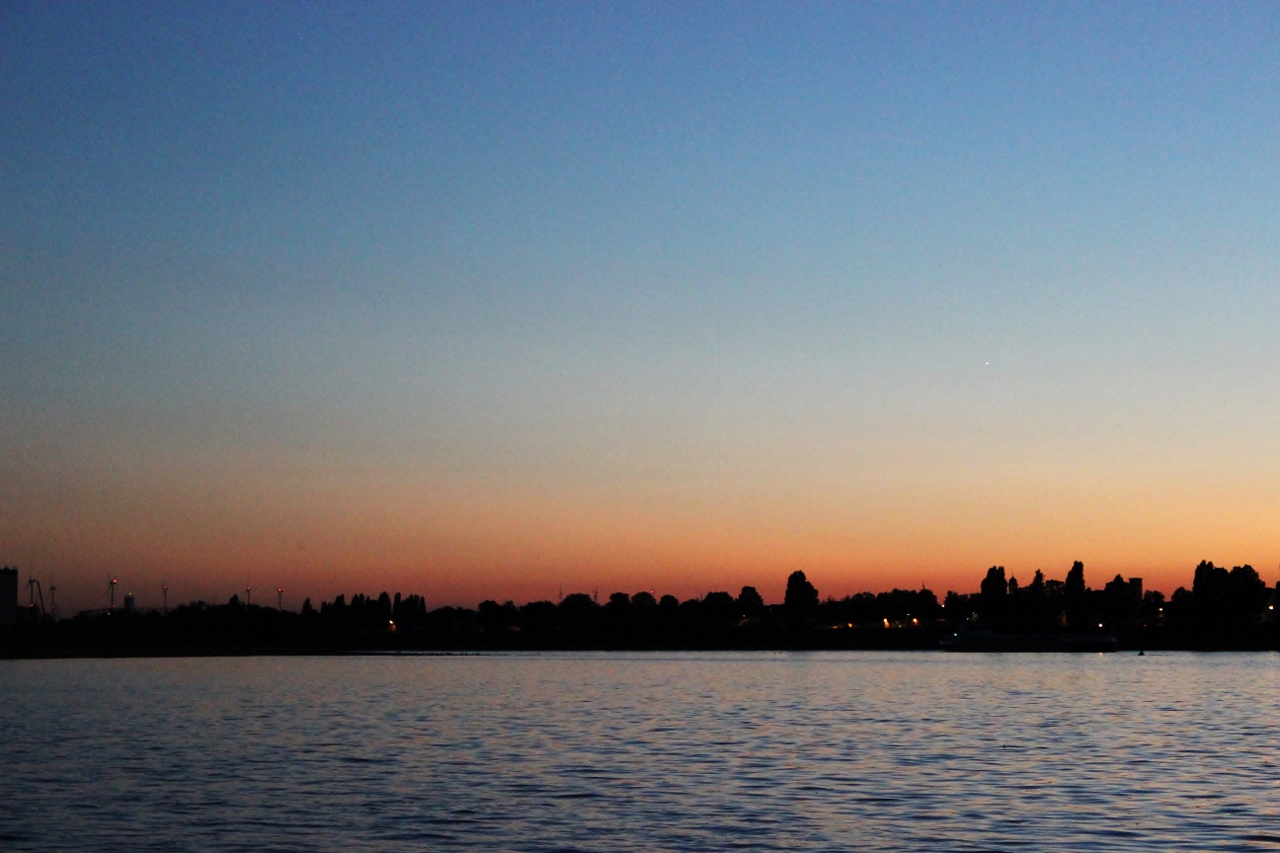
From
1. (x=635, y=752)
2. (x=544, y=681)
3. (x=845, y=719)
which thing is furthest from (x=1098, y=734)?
(x=544, y=681)

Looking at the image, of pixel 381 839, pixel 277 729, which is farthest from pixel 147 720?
pixel 381 839

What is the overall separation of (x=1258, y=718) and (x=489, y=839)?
2511 inches

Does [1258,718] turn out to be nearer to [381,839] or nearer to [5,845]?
[381,839]

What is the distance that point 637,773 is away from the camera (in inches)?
2135

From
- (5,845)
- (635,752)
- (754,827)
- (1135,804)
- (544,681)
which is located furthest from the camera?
(544,681)

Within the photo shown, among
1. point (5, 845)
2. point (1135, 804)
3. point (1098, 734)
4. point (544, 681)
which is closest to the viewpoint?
point (5, 845)

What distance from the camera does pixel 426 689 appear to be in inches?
5039

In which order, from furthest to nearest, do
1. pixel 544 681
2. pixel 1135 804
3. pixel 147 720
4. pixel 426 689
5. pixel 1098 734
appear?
pixel 544 681, pixel 426 689, pixel 147 720, pixel 1098 734, pixel 1135 804

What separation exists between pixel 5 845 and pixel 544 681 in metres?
111

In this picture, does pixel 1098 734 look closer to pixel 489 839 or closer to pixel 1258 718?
pixel 1258 718

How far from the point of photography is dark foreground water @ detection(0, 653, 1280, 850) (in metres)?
39.0

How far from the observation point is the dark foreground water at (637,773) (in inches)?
1535

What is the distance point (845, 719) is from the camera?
85625 millimetres

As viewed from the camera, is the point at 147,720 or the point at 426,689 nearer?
the point at 147,720
